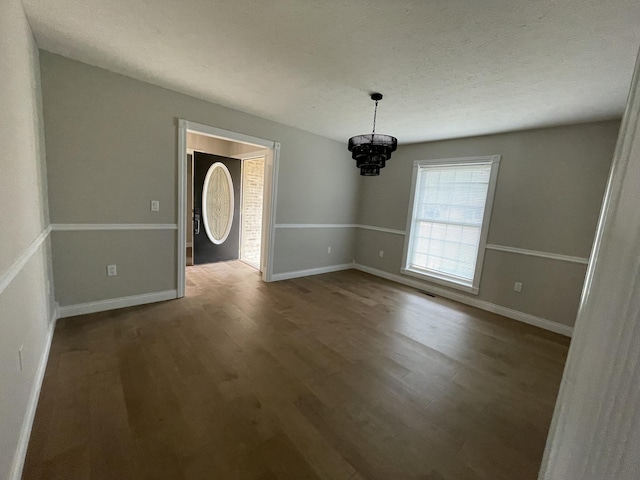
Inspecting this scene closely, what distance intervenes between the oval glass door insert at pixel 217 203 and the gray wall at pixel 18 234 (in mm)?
2903

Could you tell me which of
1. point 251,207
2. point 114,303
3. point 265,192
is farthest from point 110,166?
point 251,207

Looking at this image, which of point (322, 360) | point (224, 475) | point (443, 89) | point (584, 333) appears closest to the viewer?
point (584, 333)

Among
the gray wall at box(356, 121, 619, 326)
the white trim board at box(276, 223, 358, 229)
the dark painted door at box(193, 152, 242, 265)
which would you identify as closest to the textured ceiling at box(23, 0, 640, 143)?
the gray wall at box(356, 121, 619, 326)

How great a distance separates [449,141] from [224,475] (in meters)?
4.51

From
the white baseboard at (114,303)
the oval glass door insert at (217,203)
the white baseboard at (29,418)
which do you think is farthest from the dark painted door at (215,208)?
the white baseboard at (29,418)

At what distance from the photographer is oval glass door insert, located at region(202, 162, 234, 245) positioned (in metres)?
5.02

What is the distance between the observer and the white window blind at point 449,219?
3838mm

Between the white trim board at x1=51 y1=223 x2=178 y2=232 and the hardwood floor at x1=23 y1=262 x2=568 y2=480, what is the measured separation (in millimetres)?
883

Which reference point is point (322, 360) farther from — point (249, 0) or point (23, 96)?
point (23, 96)

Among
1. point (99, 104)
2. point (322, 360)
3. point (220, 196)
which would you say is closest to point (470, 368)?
point (322, 360)

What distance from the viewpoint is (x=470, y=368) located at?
7.55ft

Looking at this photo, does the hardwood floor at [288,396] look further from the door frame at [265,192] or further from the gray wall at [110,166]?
the door frame at [265,192]

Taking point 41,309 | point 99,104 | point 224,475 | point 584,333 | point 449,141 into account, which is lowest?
point 224,475

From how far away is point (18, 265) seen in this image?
140 cm
